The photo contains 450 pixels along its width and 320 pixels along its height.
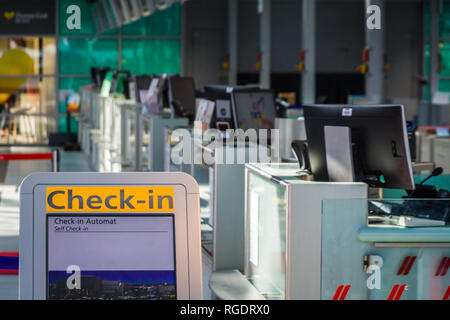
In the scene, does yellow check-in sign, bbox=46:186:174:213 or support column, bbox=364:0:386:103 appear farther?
support column, bbox=364:0:386:103

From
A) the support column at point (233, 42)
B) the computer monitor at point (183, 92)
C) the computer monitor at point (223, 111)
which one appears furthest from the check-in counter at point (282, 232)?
the support column at point (233, 42)

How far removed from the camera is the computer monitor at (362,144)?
3539 millimetres

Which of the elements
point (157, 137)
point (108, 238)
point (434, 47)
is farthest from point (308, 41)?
point (108, 238)

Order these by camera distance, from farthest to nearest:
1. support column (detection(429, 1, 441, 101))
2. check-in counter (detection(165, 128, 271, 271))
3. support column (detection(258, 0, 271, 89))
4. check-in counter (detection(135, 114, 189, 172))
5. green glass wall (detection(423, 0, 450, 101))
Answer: green glass wall (detection(423, 0, 450, 101)), support column (detection(429, 1, 441, 101)), support column (detection(258, 0, 271, 89)), check-in counter (detection(135, 114, 189, 172)), check-in counter (detection(165, 128, 271, 271))

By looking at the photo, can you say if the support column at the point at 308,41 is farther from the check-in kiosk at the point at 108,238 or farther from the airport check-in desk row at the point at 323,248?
the check-in kiosk at the point at 108,238

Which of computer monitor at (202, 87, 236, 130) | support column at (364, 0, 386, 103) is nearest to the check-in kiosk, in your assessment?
computer monitor at (202, 87, 236, 130)

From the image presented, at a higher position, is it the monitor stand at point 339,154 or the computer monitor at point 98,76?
the computer monitor at point 98,76

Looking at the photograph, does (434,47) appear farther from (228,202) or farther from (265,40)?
(228,202)

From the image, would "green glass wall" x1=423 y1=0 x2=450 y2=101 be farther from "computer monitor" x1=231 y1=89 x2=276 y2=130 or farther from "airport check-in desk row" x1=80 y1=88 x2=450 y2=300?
"airport check-in desk row" x1=80 y1=88 x2=450 y2=300

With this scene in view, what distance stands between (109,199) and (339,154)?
185cm

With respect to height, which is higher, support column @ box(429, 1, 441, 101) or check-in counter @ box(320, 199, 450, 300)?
support column @ box(429, 1, 441, 101)

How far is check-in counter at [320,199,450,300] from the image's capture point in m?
3.12

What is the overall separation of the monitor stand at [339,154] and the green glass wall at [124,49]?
50.4 ft

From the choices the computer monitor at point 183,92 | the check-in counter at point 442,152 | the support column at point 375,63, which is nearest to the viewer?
the check-in counter at point 442,152
